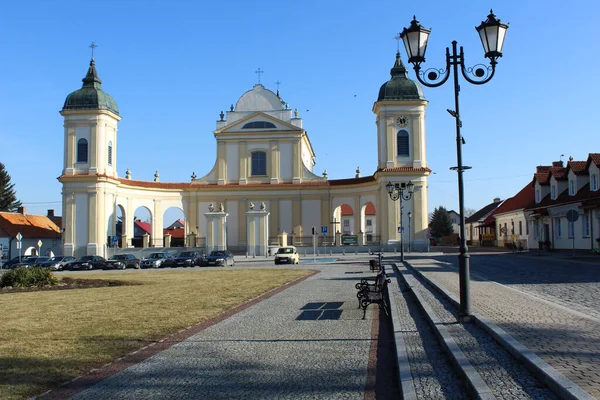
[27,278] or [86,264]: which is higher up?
[27,278]

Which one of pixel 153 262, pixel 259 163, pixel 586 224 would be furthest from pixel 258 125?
pixel 586 224

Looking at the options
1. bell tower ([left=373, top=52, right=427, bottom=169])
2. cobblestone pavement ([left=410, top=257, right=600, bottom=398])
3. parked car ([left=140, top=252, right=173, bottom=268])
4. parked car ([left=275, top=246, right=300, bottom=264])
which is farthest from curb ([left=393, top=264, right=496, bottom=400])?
bell tower ([left=373, top=52, right=427, bottom=169])

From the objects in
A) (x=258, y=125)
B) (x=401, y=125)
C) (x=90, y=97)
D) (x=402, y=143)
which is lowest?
(x=402, y=143)

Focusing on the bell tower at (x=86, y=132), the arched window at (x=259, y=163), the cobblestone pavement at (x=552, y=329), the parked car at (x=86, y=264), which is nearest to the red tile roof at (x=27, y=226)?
the bell tower at (x=86, y=132)

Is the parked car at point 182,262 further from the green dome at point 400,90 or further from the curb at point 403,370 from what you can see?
the curb at point 403,370

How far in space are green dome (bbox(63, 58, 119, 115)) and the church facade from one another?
0.10m

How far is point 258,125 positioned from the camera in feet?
211

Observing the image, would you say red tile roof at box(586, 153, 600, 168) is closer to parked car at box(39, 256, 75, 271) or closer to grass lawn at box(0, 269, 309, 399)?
grass lawn at box(0, 269, 309, 399)

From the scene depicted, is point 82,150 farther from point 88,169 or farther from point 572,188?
point 572,188

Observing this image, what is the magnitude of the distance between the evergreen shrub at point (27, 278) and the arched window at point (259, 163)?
134 ft

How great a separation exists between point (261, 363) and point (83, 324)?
5.38 m

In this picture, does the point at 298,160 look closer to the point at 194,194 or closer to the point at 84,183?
the point at 194,194

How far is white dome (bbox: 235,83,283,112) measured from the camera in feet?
216

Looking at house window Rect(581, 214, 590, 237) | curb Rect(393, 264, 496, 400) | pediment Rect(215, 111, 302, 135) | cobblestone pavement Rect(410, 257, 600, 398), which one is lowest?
curb Rect(393, 264, 496, 400)
